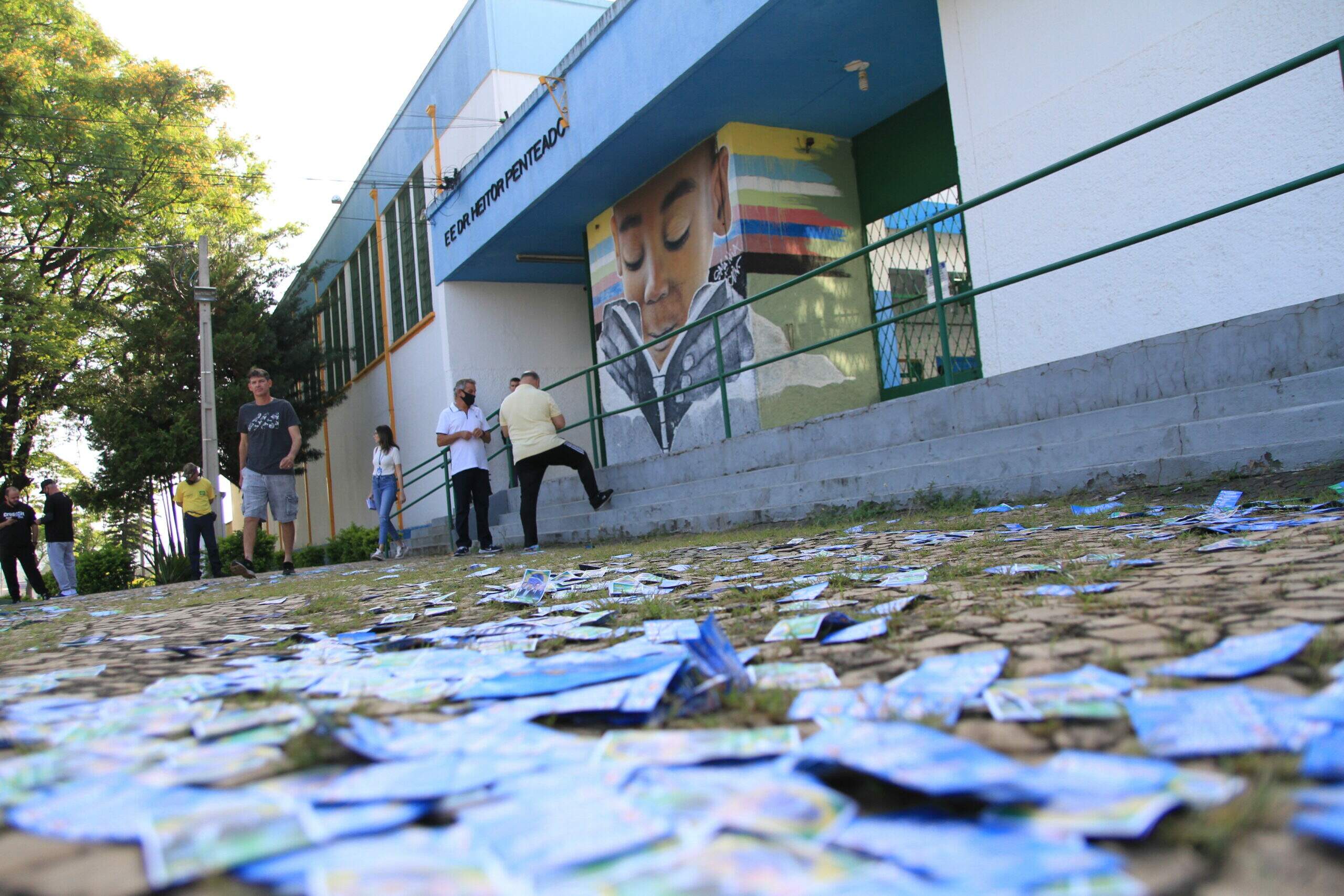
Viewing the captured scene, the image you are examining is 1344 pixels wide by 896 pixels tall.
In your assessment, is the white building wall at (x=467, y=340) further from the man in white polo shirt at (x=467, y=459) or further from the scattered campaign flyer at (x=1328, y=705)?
the scattered campaign flyer at (x=1328, y=705)

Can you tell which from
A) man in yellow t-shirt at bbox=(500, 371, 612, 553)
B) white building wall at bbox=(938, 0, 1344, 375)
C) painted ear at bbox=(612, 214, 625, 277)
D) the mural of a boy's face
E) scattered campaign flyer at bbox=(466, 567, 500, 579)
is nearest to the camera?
scattered campaign flyer at bbox=(466, 567, 500, 579)

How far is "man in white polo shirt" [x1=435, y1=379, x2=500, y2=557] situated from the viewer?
881 cm

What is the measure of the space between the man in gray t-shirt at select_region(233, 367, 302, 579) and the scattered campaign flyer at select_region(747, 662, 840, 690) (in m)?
6.54

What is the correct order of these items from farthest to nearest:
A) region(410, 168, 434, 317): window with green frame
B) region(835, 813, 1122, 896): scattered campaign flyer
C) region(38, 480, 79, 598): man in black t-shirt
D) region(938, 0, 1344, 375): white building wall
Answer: region(410, 168, 434, 317): window with green frame < region(38, 480, 79, 598): man in black t-shirt < region(938, 0, 1344, 375): white building wall < region(835, 813, 1122, 896): scattered campaign flyer

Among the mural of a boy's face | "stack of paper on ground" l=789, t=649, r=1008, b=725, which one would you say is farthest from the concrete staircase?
the mural of a boy's face

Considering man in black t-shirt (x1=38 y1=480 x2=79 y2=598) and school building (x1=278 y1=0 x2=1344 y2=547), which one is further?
man in black t-shirt (x1=38 y1=480 x2=79 y2=598)

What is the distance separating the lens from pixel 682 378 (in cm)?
1053

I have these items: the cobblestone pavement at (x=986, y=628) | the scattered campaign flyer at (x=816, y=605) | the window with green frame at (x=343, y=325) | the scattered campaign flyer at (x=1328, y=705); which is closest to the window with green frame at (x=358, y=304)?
the window with green frame at (x=343, y=325)

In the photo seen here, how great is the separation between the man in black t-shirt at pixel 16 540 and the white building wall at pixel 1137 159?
10782mm

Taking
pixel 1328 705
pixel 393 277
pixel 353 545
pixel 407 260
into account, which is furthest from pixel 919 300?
pixel 353 545

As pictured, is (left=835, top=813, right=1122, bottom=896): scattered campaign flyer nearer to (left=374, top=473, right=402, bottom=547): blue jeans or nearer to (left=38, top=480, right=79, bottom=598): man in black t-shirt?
(left=374, top=473, right=402, bottom=547): blue jeans

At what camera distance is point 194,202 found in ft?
65.7

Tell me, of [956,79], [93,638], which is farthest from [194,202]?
[93,638]

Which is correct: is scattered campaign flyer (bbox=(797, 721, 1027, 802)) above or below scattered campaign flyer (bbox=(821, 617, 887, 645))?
below
